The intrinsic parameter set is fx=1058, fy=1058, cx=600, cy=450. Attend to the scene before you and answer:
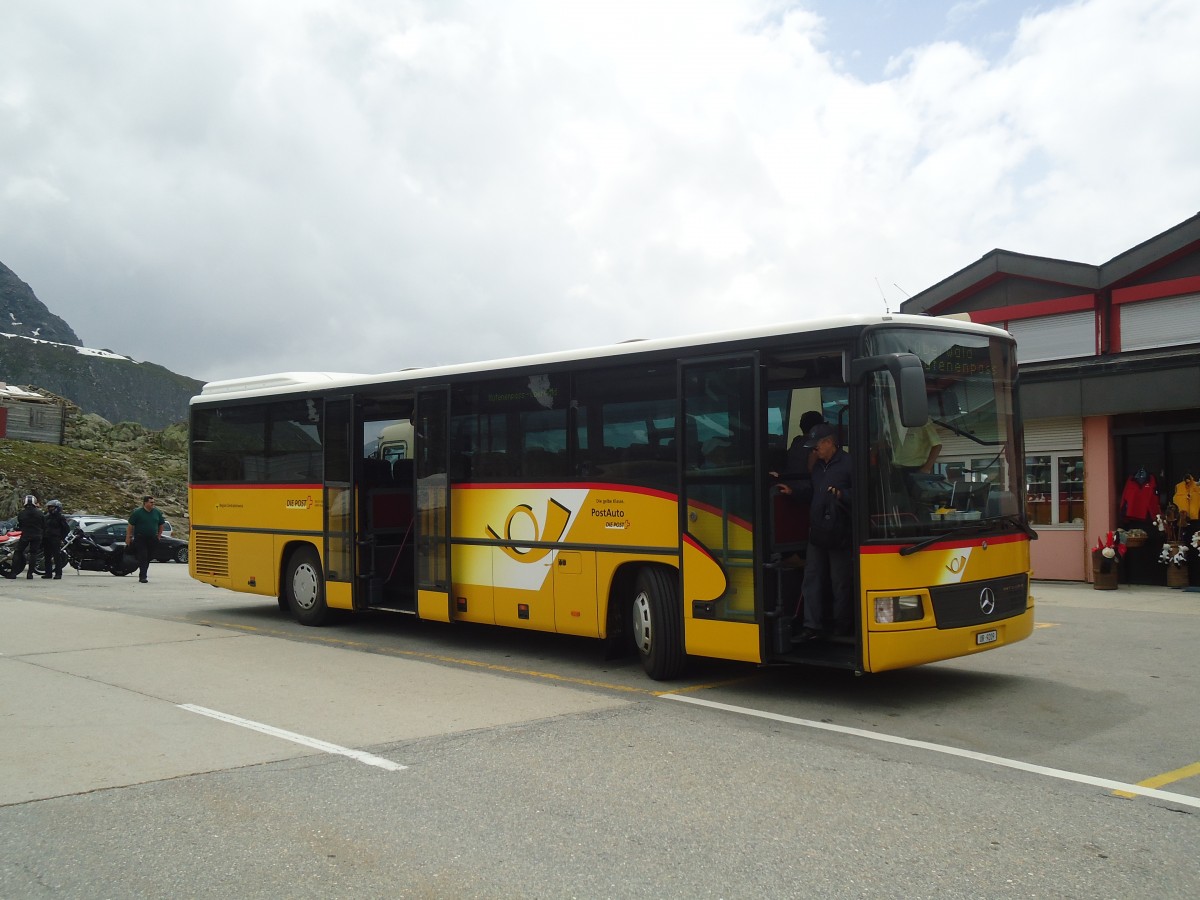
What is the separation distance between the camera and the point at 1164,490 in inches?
702

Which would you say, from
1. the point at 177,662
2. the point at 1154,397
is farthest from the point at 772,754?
the point at 1154,397

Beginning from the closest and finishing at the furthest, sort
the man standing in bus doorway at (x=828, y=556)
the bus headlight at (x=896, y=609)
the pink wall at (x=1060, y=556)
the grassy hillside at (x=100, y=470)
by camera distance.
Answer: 1. the bus headlight at (x=896, y=609)
2. the man standing in bus doorway at (x=828, y=556)
3. the pink wall at (x=1060, y=556)
4. the grassy hillside at (x=100, y=470)

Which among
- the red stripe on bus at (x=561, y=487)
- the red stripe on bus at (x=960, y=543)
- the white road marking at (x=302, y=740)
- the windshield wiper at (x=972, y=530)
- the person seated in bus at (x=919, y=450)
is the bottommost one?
the white road marking at (x=302, y=740)

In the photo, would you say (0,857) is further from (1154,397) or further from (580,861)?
(1154,397)

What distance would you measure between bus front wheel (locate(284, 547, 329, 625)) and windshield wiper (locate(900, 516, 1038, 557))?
7.94 m

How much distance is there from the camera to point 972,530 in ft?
27.0

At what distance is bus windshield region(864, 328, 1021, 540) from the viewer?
26.0 ft

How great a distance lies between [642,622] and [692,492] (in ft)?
4.54

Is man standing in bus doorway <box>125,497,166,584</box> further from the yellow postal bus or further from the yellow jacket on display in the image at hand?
the yellow jacket on display

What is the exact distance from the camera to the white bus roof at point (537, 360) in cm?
824

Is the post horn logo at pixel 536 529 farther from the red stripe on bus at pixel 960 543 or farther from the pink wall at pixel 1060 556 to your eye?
the pink wall at pixel 1060 556

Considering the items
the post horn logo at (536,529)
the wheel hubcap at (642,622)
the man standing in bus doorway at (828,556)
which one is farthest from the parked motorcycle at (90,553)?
the man standing in bus doorway at (828,556)

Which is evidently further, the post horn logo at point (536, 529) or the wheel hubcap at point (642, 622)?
the post horn logo at point (536, 529)

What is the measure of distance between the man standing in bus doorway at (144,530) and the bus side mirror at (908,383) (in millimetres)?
17320
